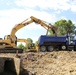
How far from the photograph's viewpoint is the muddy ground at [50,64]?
16483 millimetres

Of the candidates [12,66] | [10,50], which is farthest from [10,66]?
[10,50]

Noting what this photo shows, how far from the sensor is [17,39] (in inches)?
1155

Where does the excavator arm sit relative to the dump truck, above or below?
above

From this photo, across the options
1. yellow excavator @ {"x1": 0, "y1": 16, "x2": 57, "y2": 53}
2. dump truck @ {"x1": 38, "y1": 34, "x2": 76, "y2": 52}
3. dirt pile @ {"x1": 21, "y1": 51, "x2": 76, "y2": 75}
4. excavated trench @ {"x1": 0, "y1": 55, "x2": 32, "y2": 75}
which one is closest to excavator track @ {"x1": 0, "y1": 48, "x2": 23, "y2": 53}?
yellow excavator @ {"x1": 0, "y1": 16, "x2": 57, "y2": 53}

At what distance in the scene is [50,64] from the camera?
60.0 feet

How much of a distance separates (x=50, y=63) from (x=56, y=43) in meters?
11.3

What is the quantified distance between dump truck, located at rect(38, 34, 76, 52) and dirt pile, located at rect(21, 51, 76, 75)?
8.75m

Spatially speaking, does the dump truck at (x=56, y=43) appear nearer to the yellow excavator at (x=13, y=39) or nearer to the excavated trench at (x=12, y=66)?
the yellow excavator at (x=13, y=39)

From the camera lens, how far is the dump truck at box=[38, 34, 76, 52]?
29469mm

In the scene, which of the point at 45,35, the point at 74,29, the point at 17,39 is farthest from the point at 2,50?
the point at 74,29

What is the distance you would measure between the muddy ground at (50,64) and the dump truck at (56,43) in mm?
8747

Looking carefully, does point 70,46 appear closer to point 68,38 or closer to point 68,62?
point 68,38

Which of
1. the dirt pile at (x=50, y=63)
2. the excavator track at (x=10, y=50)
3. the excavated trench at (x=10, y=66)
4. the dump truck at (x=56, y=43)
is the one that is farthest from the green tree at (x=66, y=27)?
the excavated trench at (x=10, y=66)

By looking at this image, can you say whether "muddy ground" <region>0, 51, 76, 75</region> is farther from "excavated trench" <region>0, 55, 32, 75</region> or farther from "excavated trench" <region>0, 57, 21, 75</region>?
"excavated trench" <region>0, 57, 21, 75</region>
